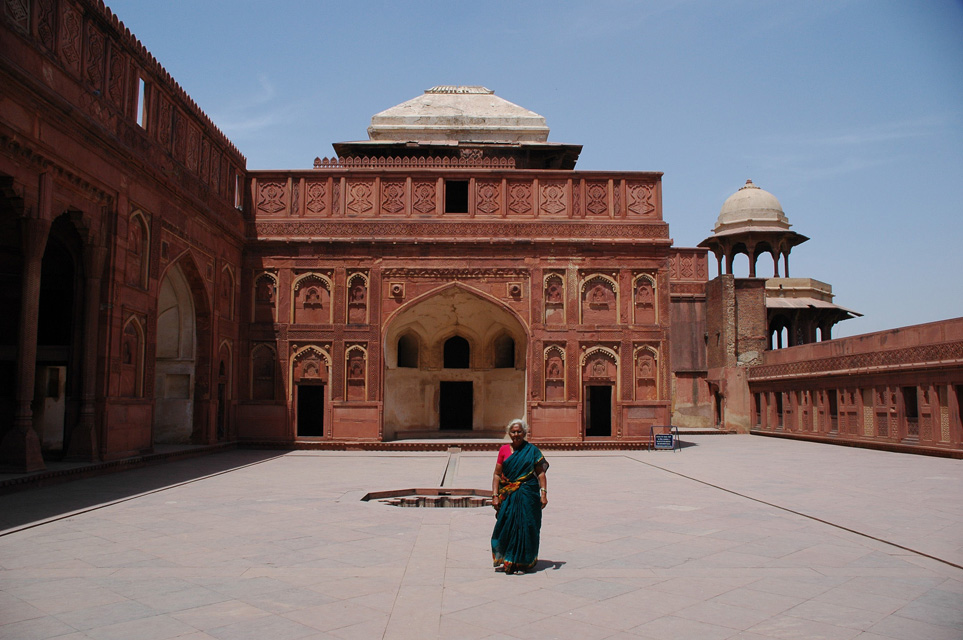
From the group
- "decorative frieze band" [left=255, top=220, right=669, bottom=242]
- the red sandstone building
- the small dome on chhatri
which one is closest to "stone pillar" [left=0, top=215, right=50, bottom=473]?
the red sandstone building

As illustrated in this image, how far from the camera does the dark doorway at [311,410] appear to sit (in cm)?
1962

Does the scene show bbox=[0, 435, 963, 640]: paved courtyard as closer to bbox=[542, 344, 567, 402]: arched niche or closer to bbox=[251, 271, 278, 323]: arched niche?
bbox=[542, 344, 567, 402]: arched niche

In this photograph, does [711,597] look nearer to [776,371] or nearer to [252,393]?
[252,393]

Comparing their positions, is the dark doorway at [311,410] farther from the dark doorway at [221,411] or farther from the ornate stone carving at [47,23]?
the ornate stone carving at [47,23]

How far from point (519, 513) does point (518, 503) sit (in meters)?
0.08

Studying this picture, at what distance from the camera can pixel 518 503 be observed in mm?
5914

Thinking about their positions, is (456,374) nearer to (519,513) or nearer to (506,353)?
(506,353)

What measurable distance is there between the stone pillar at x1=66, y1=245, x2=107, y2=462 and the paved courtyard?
2.34 ft

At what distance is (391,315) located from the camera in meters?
19.5

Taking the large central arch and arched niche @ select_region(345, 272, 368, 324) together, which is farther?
the large central arch

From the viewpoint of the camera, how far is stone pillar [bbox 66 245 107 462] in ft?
39.2

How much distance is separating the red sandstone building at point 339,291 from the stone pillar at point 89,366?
33mm

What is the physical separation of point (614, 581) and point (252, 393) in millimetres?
15485

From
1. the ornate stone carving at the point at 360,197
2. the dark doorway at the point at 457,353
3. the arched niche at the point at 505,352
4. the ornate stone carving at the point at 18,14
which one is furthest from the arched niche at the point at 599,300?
the ornate stone carving at the point at 18,14
